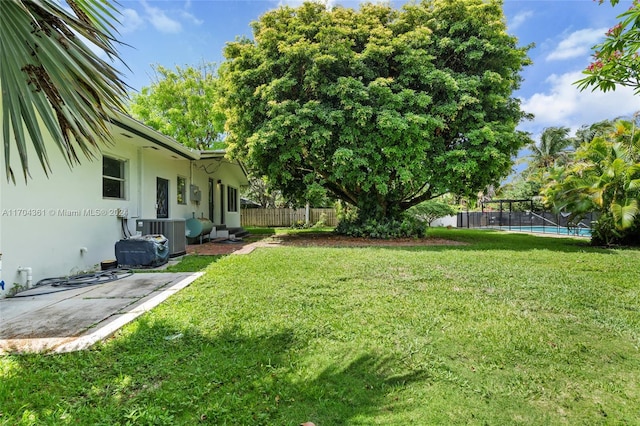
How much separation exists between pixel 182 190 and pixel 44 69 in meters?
9.80

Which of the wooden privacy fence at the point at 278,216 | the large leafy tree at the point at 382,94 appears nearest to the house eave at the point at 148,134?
the large leafy tree at the point at 382,94

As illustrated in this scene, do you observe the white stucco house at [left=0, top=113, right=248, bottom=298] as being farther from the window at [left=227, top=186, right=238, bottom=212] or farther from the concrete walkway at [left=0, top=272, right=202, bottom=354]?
the window at [left=227, top=186, right=238, bottom=212]

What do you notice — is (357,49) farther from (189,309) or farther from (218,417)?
(218,417)

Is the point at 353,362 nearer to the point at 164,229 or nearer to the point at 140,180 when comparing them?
the point at 164,229

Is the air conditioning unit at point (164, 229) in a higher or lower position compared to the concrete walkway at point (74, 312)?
higher

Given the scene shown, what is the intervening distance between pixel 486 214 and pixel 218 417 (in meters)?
23.8

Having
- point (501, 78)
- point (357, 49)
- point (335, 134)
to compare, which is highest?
point (357, 49)

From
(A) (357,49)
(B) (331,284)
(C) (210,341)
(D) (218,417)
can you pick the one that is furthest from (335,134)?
(D) (218,417)

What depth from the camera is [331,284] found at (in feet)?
16.8

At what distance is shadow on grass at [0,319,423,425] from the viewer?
2025mm

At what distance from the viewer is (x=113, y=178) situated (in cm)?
744

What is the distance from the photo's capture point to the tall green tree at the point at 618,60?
3.02 metres

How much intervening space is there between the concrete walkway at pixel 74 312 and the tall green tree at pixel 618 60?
18.2 feet

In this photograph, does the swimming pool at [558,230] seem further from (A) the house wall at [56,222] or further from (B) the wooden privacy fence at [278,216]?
(A) the house wall at [56,222]
